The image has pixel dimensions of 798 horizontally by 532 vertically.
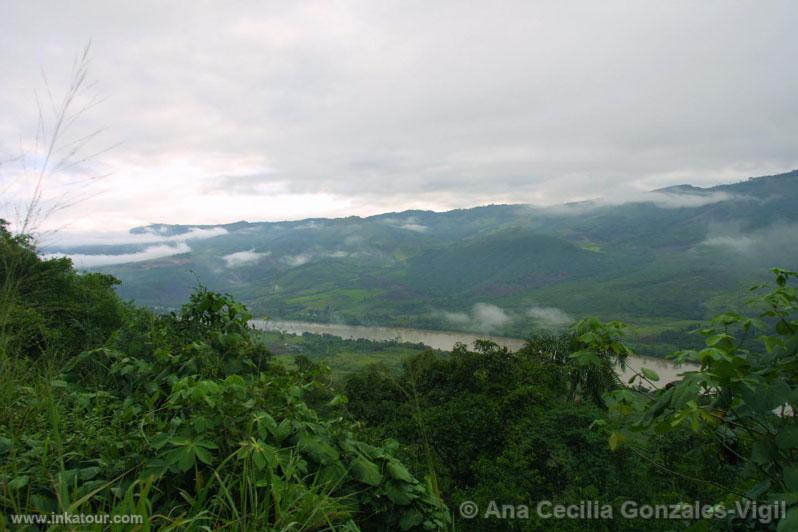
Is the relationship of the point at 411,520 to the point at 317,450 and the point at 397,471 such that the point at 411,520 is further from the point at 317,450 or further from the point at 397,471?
the point at 317,450

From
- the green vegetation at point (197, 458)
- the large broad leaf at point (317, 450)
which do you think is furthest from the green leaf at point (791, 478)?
the large broad leaf at point (317, 450)

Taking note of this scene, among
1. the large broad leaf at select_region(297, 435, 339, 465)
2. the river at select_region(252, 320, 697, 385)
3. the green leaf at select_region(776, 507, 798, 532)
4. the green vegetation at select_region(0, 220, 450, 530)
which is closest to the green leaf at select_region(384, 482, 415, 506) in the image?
the green vegetation at select_region(0, 220, 450, 530)

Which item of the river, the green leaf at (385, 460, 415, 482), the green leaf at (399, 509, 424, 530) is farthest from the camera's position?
the river

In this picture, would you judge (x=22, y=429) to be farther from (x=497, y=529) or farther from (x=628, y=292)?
(x=628, y=292)

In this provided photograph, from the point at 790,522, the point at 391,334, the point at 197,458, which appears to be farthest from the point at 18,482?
the point at 391,334

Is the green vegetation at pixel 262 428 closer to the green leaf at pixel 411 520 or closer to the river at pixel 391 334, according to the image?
the green leaf at pixel 411 520

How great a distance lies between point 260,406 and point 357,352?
82319mm

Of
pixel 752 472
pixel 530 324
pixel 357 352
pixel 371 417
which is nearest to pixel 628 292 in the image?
pixel 530 324

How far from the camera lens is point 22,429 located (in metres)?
2.32

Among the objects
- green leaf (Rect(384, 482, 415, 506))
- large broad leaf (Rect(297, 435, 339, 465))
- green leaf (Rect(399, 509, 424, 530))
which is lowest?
green leaf (Rect(399, 509, 424, 530))

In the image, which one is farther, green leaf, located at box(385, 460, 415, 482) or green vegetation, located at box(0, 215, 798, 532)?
green leaf, located at box(385, 460, 415, 482)

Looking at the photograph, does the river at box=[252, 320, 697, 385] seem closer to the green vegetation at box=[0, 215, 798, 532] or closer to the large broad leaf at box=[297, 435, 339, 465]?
the green vegetation at box=[0, 215, 798, 532]

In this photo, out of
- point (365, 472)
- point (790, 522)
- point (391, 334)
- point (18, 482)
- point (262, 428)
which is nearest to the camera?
point (790, 522)

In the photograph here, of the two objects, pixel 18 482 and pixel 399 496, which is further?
pixel 399 496
